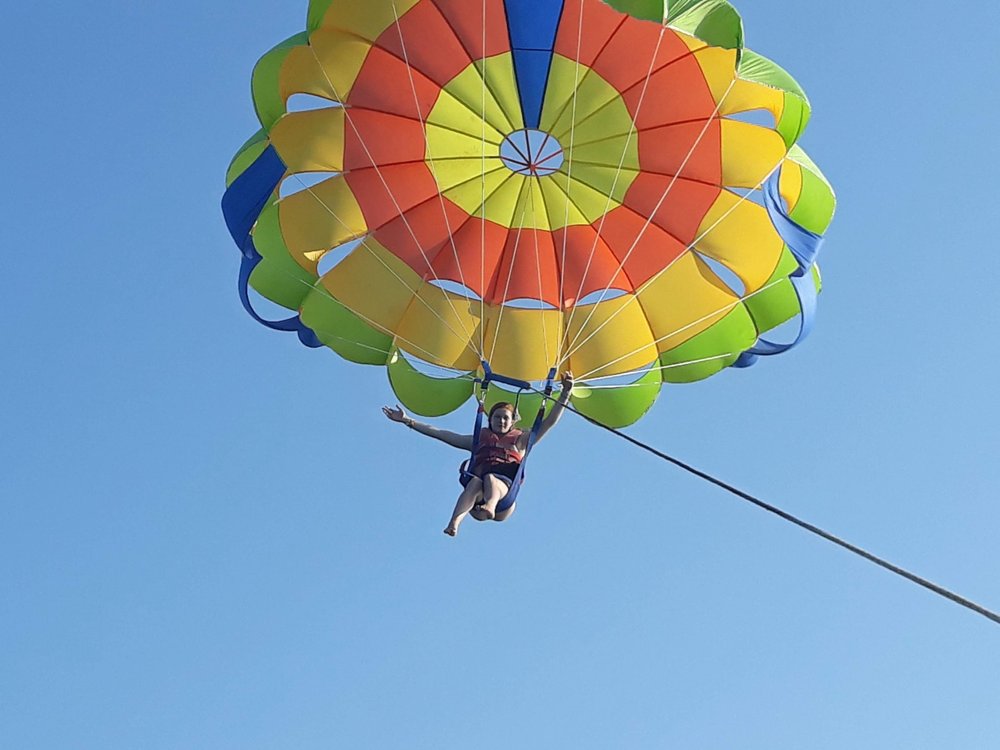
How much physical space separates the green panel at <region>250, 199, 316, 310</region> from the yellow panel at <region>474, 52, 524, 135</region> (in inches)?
60.1

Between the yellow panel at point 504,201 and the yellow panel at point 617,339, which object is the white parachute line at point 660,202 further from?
the yellow panel at point 504,201

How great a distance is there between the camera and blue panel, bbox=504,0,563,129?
27.4 feet

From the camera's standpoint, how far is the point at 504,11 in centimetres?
841

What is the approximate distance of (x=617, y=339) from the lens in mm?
9211

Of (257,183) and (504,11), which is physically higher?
(504,11)

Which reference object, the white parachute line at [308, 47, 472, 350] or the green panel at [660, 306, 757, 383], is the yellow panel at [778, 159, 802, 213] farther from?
the white parachute line at [308, 47, 472, 350]

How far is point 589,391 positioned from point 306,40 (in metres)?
2.89

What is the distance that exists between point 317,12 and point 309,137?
83 centimetres

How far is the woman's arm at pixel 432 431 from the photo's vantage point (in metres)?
Answer: 8.37

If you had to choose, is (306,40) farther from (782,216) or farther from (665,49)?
(782,216)

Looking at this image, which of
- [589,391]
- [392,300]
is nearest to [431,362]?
[392,300]

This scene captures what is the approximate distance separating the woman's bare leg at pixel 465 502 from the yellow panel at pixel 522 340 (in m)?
1.61

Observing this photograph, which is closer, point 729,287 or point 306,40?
point 306,40

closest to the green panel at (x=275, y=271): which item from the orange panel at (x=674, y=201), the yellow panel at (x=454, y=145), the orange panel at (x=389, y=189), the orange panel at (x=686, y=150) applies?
the orange panel at (x=389, y=189)
